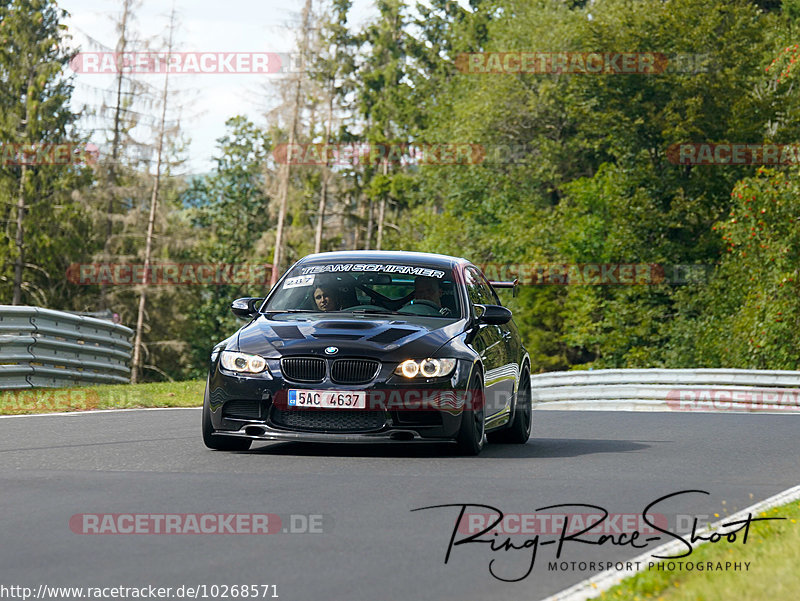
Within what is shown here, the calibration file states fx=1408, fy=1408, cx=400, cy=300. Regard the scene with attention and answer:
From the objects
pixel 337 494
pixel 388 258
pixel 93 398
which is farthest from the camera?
pixel 93 398

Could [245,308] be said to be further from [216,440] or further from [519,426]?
[519,426]

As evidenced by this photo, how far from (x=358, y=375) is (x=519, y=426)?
8.44 feet

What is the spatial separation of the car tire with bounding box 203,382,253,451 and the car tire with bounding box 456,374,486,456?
1719 millimetres

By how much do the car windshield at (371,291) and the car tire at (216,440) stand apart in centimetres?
127

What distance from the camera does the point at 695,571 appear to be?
5.89 metres

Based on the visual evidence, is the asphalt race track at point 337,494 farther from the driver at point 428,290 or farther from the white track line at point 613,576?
the driver at point 428,290

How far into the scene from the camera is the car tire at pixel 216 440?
10.9 m

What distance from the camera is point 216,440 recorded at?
10992 mm

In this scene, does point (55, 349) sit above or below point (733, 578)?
below

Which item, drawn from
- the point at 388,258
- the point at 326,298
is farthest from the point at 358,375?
the point at 388,258

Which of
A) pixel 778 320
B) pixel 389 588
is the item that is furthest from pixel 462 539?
pixel 778 320

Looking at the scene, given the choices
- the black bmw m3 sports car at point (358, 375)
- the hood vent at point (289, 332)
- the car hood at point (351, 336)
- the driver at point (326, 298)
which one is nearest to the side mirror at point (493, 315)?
the black bmw m3 sports car at point (358, 375)

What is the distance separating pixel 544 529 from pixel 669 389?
49.7 feet

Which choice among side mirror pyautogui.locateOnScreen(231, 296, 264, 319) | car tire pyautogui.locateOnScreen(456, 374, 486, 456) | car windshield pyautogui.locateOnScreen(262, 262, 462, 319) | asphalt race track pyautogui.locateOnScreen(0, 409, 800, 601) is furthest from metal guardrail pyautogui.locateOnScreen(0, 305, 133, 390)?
car tire pyautogui.locateOnScreen(456, 374, 486, 456)
